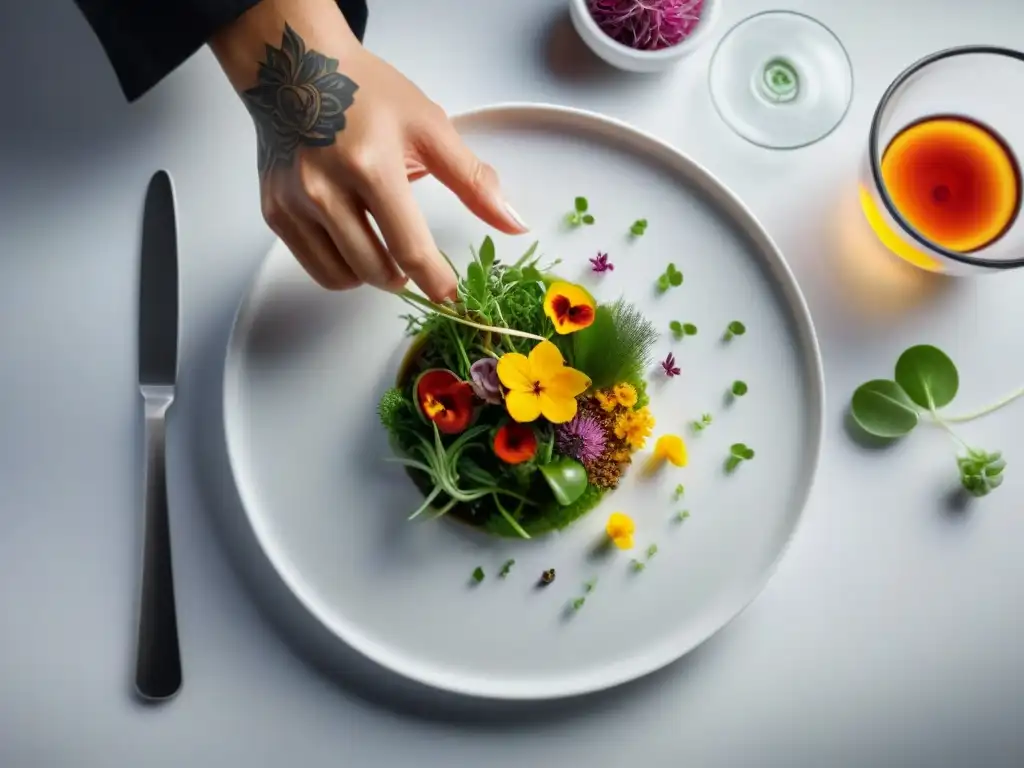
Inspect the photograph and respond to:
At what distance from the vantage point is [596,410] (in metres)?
0.82

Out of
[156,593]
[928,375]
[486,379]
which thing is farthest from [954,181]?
[156,593]

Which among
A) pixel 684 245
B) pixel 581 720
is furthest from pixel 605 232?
pixel 581 720

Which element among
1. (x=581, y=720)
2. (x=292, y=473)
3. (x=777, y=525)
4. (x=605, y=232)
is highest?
(x=605, y=232)

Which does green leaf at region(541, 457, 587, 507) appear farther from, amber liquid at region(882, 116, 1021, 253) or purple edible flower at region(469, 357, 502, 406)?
amber liquid at region(882, 116, 1021, 253)

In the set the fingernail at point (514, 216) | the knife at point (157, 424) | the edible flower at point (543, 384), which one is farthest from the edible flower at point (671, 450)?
the knife at point (157, 424)

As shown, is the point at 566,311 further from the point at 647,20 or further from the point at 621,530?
the point at 647,20

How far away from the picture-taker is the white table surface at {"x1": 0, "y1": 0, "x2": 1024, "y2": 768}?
0.89 m

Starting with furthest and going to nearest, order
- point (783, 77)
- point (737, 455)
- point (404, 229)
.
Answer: point (783, 77), point (737, 455), point (404, 229)

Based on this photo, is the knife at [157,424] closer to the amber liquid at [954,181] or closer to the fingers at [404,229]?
the fingers at [404,229]

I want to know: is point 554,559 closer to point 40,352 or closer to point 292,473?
point 292,473

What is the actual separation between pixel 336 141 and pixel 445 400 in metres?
0.23

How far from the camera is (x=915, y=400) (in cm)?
93

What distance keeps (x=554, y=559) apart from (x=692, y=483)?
0.15 m

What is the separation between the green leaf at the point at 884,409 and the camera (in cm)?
92
